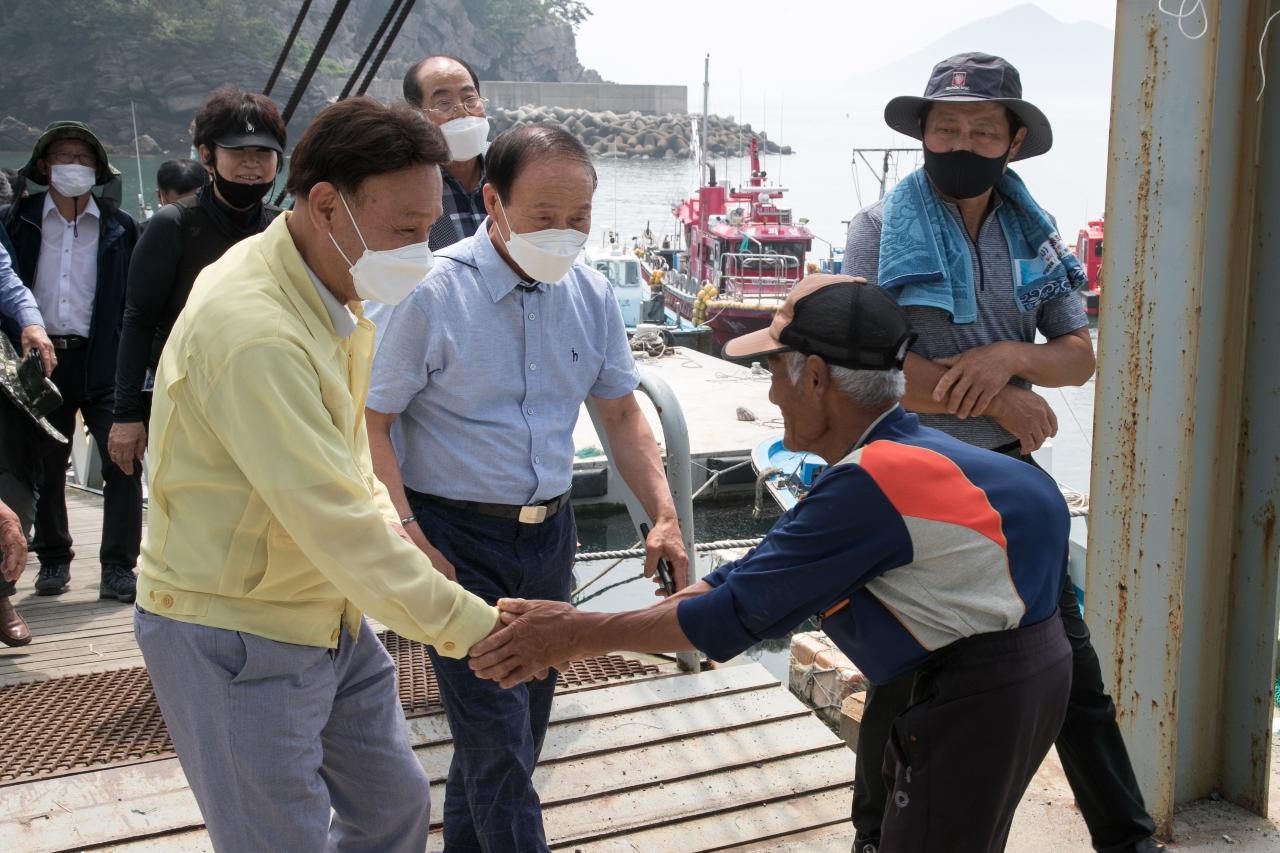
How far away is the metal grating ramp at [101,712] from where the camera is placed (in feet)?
11.7

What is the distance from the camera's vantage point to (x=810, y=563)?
212 cm

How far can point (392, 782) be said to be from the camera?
7.82 ft

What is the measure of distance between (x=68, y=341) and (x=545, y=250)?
128 inches

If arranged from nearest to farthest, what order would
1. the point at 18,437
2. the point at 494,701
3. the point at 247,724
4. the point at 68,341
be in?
the point at 247,724 → the point at 494,701 → the point at 18,437 → the point at 68,341

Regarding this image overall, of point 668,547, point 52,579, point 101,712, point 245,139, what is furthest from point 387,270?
point 52,579

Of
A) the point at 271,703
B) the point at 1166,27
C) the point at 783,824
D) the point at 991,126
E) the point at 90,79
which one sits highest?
the point at 90,79

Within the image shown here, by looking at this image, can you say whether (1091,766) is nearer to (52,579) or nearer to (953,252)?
(953,252)

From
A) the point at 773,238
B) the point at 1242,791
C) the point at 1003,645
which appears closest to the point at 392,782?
the point at 1003,645

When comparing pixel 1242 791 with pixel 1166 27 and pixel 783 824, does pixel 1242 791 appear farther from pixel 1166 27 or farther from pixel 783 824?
pixel 1166 27

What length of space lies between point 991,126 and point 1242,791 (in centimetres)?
185

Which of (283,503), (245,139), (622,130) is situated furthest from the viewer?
(622,130)

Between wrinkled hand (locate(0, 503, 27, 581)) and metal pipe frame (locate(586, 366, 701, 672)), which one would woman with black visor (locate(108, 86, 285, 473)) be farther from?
metal pipe frame (locate(586, 366, 701, 672))

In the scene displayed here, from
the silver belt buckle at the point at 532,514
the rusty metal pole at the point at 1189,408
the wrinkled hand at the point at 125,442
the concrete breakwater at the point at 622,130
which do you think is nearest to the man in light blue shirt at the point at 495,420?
the silver belt buckle at the point at 532,514

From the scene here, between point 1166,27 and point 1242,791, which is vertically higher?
point 1166,27
